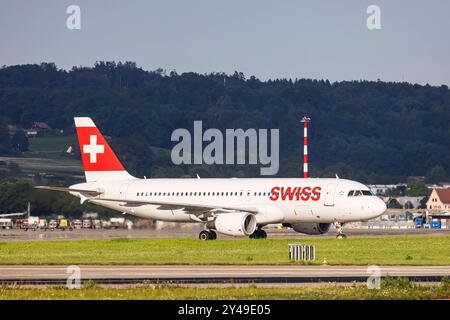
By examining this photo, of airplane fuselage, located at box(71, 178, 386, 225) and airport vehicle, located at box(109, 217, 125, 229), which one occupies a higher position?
airplane fuselage, located at box(71, 178, 386, 225)

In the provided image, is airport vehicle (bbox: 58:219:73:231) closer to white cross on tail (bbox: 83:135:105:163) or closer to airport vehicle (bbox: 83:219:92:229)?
airport vehicle (bbox: 83:219:92:229)

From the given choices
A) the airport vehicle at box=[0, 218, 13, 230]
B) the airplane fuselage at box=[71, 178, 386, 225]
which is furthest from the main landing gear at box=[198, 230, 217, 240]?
the airport vehicle at box=[0, 218, 13, 230]

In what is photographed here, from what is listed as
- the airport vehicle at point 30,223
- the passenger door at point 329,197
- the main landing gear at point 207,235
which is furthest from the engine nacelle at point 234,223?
the airport vehicle at point 30,223

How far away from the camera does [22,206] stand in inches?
4791

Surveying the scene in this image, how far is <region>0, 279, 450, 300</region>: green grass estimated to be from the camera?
3575 centimetres

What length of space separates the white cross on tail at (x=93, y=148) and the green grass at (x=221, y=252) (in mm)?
17880

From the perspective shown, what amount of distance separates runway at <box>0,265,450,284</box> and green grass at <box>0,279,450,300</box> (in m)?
3.37

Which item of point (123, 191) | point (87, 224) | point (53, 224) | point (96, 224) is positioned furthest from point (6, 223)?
point (123, 191)

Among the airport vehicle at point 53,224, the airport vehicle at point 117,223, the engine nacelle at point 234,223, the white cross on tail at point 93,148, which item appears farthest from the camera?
the airport vehicle at point 53,224

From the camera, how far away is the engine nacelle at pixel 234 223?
78.4m

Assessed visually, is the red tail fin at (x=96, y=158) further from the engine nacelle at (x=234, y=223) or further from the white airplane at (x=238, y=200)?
the engine nacelle at (x=234, y=223)

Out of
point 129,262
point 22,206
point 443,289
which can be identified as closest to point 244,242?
point 129,262

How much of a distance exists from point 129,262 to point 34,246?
15.6 metres
